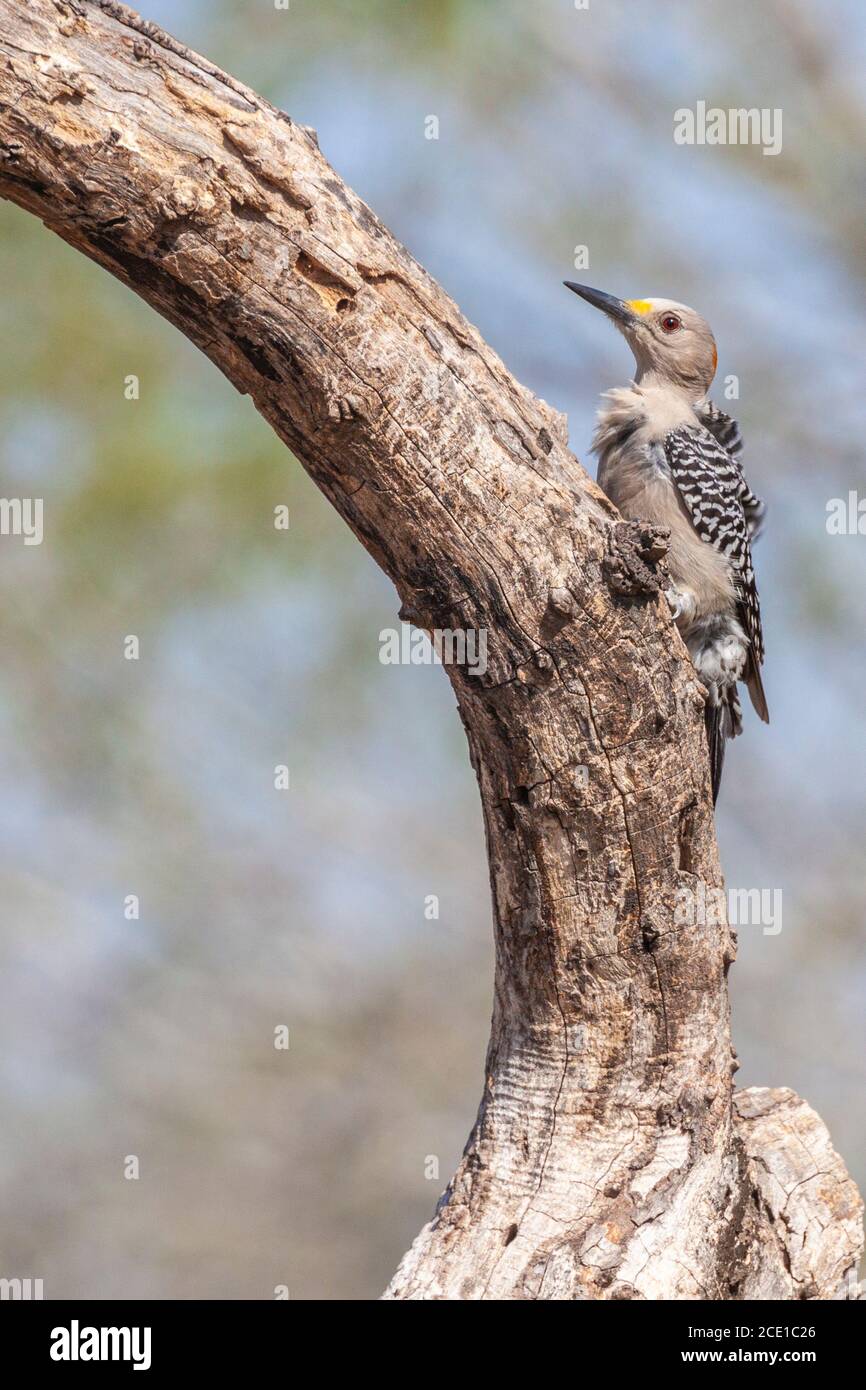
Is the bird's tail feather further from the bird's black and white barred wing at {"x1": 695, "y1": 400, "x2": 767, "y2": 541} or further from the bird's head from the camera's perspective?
the bird's head

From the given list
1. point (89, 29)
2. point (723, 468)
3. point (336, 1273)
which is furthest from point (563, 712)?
point (336, 1273)

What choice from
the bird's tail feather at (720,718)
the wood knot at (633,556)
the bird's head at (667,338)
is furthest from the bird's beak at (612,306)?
the wood knot at (633,556)

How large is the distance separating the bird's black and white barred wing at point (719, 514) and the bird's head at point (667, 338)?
0.59m

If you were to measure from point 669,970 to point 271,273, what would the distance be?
6.79 feet

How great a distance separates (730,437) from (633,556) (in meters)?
2.86

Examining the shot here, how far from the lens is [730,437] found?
570 centimetres

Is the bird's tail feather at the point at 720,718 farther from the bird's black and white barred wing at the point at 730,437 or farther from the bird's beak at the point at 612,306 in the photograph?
the bird's beak at the point at 612,306

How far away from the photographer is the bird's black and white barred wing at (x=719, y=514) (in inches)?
197

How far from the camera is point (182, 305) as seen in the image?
9.55 feet

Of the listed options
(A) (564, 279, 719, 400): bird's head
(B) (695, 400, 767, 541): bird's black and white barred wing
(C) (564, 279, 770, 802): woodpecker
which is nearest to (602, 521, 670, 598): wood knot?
(C) (564, 279, 770, 802): woodpecker

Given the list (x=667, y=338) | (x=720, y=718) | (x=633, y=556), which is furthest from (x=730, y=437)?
(x=633, y=556)

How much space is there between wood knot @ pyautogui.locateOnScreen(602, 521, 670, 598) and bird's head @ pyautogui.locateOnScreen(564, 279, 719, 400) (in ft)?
9.29

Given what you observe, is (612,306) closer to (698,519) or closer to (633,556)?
(698,519)
